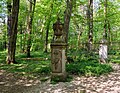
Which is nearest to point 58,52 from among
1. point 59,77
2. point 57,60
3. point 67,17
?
point 57,60

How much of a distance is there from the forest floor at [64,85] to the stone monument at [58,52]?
45 cm

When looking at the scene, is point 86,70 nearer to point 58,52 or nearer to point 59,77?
point 59,77

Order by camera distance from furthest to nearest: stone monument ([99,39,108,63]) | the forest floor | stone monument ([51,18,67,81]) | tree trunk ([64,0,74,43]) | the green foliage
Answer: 1. stone monument ([99,39,108,63])
2. tree trunk ([64,0,74,43])
3. the green foliage
4. stone monument ([51,18,67,81])
5. the forest floor

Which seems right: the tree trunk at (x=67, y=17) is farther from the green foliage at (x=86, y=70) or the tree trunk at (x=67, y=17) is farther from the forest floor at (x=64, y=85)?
the forest floor at (x=64, y=85)

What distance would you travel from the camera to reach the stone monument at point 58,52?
8297mm

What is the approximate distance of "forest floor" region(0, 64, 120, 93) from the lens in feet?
23.6

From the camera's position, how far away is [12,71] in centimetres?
1046

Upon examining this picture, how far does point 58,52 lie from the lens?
8.34 metres

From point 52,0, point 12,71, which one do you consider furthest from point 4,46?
point 12,71

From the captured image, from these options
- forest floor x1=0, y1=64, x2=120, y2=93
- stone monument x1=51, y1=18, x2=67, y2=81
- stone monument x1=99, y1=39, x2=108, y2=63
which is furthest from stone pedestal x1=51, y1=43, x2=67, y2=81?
stone monument x1=99, y1=39, x2=108, y2=63

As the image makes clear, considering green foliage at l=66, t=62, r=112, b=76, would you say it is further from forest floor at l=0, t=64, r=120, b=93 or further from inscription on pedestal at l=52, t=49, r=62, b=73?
inscription on pedestal at l=52, t=49, r=62, b=73

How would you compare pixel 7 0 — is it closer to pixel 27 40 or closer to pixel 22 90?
pixel 27 40

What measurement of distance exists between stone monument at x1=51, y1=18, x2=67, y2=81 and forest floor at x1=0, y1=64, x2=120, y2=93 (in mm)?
449

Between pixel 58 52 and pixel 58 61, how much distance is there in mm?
392
